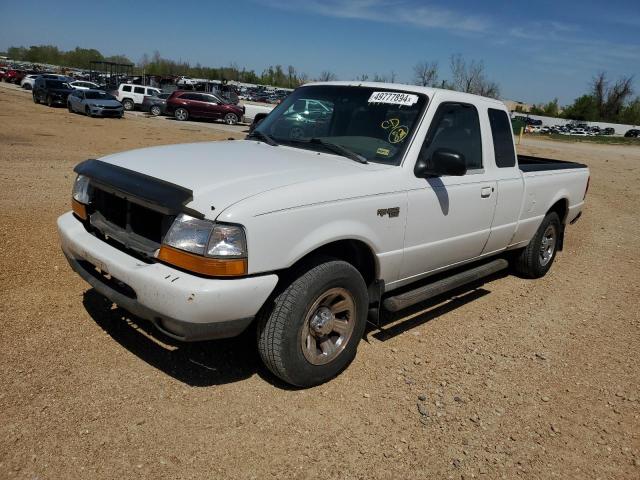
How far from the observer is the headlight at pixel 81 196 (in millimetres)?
3475

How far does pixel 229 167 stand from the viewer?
319 centimetres

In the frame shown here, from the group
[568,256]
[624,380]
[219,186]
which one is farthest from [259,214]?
[568,256]

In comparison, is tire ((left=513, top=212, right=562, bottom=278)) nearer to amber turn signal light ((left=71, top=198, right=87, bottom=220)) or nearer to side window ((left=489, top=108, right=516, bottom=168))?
side window ((left=489, top=108, right=516, bottom=168))

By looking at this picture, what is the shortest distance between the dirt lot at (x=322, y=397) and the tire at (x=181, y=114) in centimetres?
2517

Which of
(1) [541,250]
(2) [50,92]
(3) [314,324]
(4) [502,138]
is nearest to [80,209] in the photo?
(3) [314,324]

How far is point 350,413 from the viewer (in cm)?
313

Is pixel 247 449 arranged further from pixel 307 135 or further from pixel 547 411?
pixel 307 135

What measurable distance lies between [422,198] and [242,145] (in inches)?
57.8

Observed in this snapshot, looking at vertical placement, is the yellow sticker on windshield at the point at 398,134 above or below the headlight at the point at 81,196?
above

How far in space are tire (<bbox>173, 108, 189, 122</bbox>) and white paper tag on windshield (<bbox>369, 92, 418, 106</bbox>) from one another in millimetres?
26799

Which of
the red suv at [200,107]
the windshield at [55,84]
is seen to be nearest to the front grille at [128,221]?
the red suv at [200,107]

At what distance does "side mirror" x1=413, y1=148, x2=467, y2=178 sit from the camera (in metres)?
3.46

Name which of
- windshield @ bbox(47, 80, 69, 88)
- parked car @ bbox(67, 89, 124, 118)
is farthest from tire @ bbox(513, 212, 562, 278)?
windshield @ bbox(47, 80, 69, 88)

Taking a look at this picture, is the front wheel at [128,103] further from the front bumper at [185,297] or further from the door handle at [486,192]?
the front bumper at [185,297]
